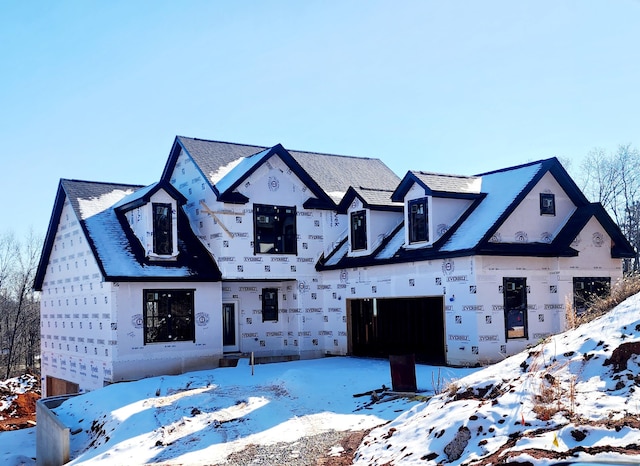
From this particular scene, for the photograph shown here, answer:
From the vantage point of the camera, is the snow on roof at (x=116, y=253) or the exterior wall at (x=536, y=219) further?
the snow on roof at (x=116, y=253)

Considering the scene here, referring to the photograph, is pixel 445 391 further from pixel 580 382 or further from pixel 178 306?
pixel 178 306

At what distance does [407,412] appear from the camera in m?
11.8

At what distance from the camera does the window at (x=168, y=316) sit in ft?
72.6

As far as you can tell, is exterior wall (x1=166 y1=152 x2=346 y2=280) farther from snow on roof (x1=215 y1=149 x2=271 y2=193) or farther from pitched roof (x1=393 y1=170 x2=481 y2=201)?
pitched roof (x1=393 y1=170 x2=481 y2=201)

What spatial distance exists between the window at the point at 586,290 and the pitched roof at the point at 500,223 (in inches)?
43.8

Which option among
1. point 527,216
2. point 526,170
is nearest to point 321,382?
point 527,216

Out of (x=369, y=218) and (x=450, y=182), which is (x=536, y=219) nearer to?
(x=450, y=182)

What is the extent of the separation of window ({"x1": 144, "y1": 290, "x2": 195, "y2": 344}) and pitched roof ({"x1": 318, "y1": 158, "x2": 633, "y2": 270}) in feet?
20.7

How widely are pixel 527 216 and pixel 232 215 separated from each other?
10.0 metres

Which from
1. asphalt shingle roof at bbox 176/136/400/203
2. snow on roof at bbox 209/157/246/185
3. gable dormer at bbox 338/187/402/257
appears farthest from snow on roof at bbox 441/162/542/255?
snow on roof at bbox 209/157/246/185

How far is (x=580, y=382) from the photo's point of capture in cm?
958

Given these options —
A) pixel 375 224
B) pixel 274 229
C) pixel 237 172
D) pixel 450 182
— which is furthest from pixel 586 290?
pixel 237 172

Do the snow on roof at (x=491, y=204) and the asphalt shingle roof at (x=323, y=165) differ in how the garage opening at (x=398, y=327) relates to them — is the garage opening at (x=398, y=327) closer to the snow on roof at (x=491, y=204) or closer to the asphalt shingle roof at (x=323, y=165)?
the snow on roof at (x=491, y=204)

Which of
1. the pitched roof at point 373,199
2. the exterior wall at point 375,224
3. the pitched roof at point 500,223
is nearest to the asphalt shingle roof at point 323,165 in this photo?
the pitched roof at point 373,199
